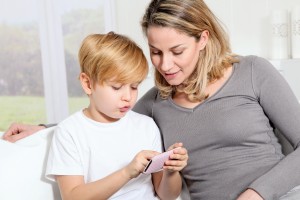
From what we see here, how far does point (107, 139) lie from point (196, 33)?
404 mm

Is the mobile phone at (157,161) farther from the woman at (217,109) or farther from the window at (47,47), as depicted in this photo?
the window at (47,47)

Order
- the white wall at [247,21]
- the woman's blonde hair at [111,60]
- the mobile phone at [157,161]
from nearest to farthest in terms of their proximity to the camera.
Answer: the mobile phone at [157,161]
the woman's blonde hair at [111,60]
the white wall at [247,21]

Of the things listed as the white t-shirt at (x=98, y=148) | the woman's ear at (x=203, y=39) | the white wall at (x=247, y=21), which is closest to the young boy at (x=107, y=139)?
the white t-shirt at (x=98, y=148)

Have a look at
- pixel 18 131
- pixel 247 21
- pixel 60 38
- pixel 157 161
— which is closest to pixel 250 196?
pixel 157 161

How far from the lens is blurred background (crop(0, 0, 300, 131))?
238 cm

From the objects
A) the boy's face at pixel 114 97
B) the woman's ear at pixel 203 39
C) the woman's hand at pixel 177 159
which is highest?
the woman's ear at pixel 203 39

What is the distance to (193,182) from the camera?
1.44 metres

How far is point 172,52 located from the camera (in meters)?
1.34

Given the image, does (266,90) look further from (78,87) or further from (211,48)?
(78,87)

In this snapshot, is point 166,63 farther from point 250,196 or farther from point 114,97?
point 250,196

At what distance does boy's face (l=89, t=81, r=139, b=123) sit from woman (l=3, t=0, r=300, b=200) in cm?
16

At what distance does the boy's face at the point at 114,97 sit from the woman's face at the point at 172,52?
145mm

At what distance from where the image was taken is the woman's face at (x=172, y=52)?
52.1 inches

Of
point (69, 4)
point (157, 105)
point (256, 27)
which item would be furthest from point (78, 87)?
point (157, 105)
